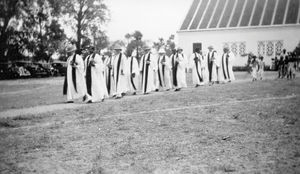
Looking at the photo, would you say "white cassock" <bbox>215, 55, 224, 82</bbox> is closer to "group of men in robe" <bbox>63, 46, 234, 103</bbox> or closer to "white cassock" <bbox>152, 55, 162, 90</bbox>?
"group of men in robe" <bbox>63, 46, 234, 103</bbox>

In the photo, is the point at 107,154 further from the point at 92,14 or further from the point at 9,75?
the point at 92,14

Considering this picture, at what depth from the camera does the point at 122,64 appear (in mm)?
14742

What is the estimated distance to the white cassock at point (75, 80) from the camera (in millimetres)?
12977

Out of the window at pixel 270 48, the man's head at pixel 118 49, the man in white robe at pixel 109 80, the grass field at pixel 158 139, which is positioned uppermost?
the window at pixel 270 48

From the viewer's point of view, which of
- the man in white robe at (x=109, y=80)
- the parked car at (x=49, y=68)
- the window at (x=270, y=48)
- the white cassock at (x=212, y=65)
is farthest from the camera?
the parked car at (x=49, y=68)

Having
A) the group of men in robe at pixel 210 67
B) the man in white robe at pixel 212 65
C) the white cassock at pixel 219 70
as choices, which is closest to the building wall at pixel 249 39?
the group of men in robe at pixel 210 67

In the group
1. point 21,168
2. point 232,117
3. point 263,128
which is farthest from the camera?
point 232,117

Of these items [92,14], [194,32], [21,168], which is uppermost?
[92,14]

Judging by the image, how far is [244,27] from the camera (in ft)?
121

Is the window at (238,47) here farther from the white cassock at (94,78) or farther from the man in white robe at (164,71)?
the white cassock at (94,78)

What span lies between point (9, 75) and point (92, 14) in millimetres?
→ 13096

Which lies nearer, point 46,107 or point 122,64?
point 46,107

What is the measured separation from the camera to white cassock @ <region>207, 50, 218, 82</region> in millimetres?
19766

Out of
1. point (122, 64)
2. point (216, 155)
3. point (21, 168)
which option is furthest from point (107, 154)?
point (122, 64)
